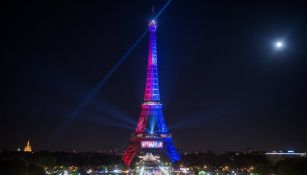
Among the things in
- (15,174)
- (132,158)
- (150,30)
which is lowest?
(15,174)

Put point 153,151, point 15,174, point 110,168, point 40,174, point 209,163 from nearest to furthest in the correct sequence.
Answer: point 15,174 → point 40,174 → point 110,168 → point 209,163 → point 153,151

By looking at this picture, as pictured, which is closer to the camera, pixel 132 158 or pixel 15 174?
pixel 15 174


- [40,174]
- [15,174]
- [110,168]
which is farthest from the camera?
[110,168]

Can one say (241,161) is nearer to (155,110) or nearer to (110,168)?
(155,110)

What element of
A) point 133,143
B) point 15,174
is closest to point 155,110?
point 133,143
